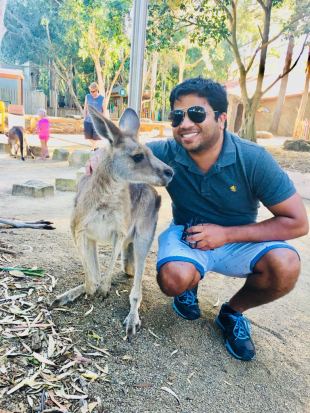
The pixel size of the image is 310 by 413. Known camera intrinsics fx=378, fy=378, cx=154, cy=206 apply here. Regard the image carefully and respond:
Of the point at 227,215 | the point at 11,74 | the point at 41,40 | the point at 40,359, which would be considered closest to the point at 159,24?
the point at 41,40

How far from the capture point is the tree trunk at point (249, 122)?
5.14 m

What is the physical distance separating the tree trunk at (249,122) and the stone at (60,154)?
3363 millimetres

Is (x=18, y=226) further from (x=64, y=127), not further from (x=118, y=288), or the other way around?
(x=64, y=127)

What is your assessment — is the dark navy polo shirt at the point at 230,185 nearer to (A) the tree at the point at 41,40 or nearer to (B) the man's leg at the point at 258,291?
(B) the man's leg at the point at 258,291

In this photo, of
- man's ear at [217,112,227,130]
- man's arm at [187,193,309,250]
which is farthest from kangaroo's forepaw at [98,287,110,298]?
man's ear at [217,112,227,130]

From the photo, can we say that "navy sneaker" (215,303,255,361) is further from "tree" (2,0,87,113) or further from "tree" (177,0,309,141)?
"tree" (177,0,309,141)

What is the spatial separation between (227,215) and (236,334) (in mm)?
601

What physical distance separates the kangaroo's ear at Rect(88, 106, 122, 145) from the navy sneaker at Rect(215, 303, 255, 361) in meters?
1.08

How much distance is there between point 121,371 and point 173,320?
497mm

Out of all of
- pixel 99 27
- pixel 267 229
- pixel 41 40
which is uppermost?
pixel 99 27

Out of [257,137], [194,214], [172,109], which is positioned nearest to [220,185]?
[194,214]

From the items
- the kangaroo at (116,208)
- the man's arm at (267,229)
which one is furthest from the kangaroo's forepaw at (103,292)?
the man's arm at (267,229)

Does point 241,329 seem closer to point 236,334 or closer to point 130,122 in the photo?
point 236,334

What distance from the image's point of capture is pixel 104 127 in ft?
6.37
